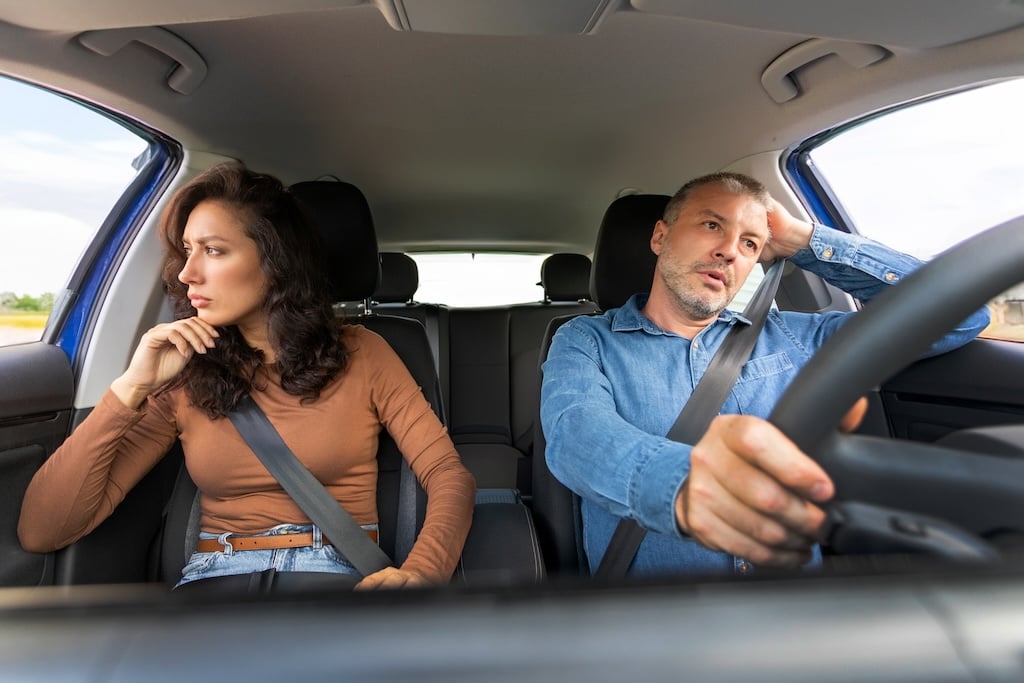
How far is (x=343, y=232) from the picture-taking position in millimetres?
1974

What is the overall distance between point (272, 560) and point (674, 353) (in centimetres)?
103

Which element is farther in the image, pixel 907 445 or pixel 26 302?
pixel 26 302

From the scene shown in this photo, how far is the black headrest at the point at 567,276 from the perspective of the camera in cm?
416

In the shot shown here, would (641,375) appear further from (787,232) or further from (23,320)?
(23,320)

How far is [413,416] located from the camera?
161 cm

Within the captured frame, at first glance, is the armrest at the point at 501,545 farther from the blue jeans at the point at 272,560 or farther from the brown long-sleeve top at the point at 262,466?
the blue jeans at the point at 272,560

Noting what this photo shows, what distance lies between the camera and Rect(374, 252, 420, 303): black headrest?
12.8ft

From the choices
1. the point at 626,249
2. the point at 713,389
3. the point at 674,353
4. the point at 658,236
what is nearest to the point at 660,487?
the point at 713,389

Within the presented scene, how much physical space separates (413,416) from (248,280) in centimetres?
50

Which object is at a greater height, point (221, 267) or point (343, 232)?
point (343, 232)

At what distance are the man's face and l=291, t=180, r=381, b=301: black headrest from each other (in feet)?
3.05

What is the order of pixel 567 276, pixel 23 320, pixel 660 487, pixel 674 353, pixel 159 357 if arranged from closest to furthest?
pixel 660 487, pixel 159 357, pixel 674 353, pixel 23 320, pixel 567 276

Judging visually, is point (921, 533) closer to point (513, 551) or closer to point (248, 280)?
point (513, 551)

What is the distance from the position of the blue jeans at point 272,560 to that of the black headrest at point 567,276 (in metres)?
2.90
